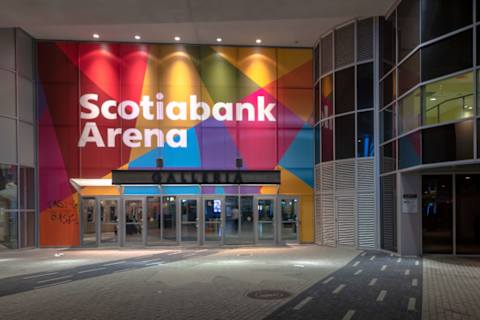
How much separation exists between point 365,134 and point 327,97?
9.22 ft

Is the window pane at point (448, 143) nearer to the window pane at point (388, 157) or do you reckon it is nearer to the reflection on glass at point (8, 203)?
the window pane at point (388, 157)

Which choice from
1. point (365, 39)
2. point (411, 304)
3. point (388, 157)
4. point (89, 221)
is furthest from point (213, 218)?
point (411, 304)

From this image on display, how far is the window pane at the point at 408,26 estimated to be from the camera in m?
14.0

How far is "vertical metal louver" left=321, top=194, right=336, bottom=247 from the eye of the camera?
18.5 meters

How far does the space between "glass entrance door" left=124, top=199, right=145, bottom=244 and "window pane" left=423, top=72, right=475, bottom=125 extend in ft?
41.4

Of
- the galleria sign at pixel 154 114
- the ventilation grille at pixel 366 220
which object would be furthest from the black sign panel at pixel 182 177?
the ventilation grille at pixel 366 220

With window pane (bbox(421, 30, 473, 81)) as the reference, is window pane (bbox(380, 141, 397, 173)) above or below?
below

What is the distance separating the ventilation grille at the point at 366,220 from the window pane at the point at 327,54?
6.08 meters

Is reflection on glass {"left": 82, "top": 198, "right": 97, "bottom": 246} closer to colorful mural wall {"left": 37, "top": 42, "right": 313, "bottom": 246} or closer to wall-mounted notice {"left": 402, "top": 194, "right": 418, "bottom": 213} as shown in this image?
colorful mural wall {"left": 37, "top": 42, "right": 313, "bottom": 246}

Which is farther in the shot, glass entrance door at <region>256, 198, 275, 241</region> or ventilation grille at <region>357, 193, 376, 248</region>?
glass entrance door at <region>256, 198, 275, 241</region>

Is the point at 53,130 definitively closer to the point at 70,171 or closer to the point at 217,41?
the point at 70,171

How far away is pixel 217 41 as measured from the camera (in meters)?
20.0

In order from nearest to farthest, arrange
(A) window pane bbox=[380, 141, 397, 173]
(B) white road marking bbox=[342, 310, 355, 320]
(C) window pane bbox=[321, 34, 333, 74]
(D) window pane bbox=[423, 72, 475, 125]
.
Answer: (B) white road marking bbox=[342, 310, 355, 320] < (D) window pane bbox=[423, 72, 475, 125] < (A) window pane bbox=[380, 141, 397, 173] < (C) window pane bbox=[321, 34, 333, 74]

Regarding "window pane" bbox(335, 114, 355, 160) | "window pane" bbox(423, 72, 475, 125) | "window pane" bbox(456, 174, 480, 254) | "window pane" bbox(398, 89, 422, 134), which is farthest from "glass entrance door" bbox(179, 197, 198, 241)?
"window pane" bbox(456, 174, 480, 254)
